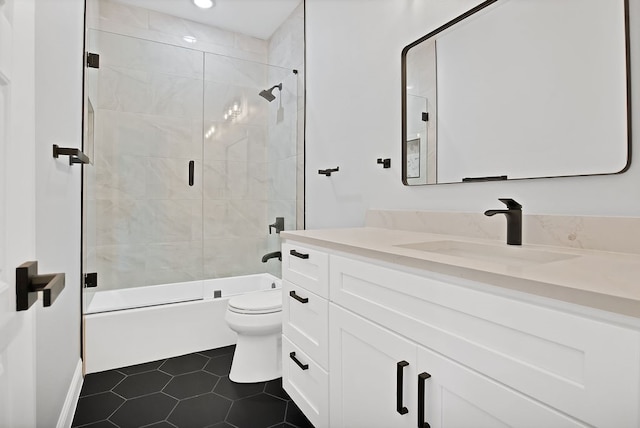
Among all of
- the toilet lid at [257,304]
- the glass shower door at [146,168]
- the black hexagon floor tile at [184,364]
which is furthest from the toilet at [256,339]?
the glass shower door at [146,168]

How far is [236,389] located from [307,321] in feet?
2.48

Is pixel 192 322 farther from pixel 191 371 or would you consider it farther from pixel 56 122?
pixel 56 122

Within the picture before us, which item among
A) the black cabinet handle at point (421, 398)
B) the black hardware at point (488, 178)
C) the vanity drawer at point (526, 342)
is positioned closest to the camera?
the vanity drawer at point (526, 342)

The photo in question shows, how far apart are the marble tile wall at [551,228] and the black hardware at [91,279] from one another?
207 cm

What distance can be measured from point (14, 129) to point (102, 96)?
7.66ft

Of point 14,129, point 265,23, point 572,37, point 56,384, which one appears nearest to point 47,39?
point 14,129

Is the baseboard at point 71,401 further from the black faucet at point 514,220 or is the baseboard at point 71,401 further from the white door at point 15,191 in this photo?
the black faucet at point 514,220

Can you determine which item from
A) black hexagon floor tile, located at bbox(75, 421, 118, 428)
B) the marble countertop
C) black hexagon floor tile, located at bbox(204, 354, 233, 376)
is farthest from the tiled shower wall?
the marble countertop

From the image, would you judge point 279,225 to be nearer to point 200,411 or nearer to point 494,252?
point 200,411

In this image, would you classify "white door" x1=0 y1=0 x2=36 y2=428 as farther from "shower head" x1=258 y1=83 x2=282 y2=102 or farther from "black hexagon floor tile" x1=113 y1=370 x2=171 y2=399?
"shower head" x1=258 y1=83 x2=282 y2=102

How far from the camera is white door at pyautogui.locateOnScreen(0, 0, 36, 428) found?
57 centimetres

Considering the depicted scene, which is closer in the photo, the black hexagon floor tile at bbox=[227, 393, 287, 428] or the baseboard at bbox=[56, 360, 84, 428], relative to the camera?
the baseboard at bbox=[56, 360, 84, 428]

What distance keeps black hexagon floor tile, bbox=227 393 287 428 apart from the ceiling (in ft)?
9.35

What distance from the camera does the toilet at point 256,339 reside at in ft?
6.35
